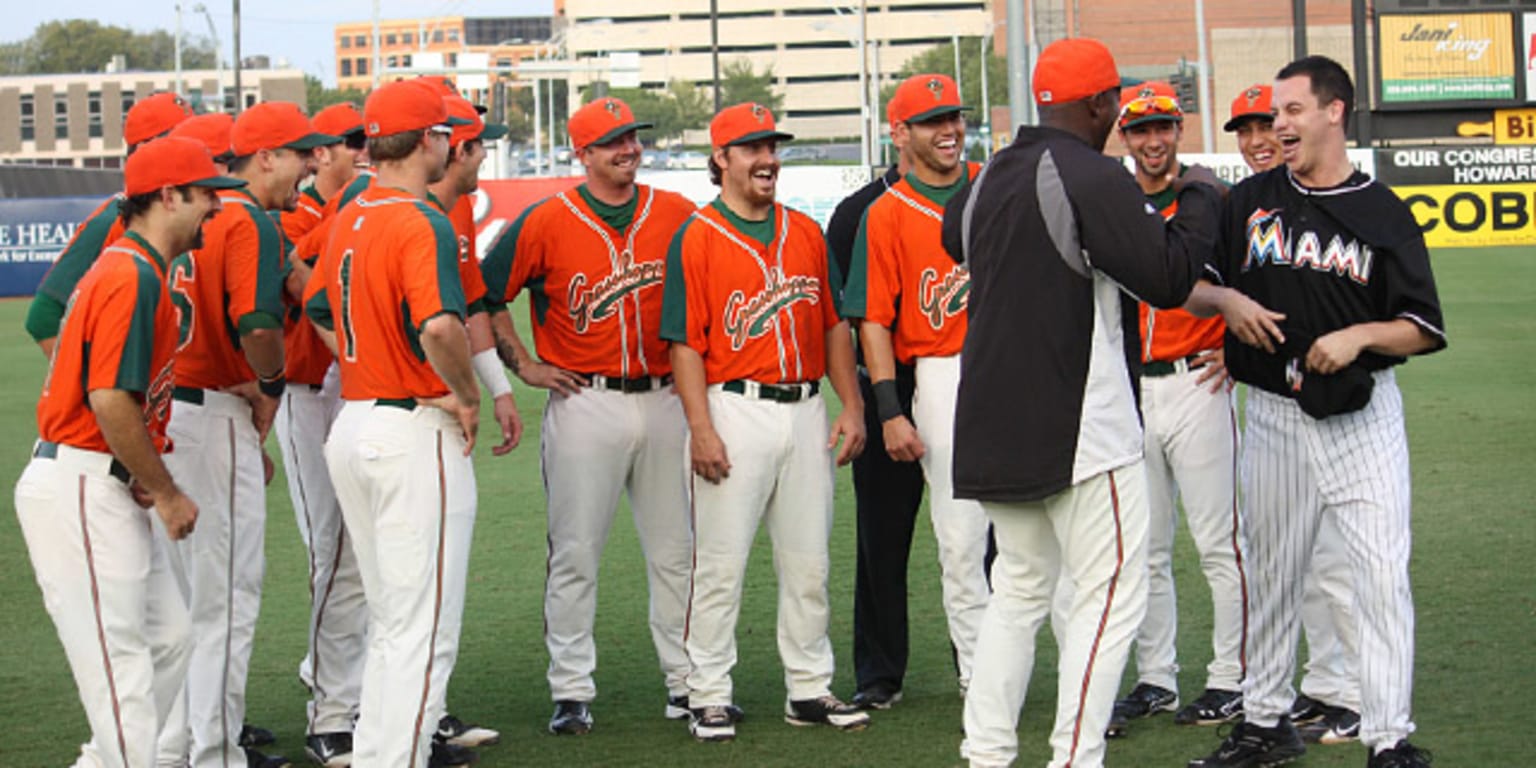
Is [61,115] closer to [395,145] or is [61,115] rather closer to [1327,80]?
[395,145]

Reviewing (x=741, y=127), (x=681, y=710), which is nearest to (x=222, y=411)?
(x=681, y=710)

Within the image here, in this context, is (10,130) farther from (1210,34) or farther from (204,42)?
(1210,34)

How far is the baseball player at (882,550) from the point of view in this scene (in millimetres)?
7059

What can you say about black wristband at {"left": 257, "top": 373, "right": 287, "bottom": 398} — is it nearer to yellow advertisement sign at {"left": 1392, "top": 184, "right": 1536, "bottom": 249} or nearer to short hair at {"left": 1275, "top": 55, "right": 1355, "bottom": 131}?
short hair at {"left": 1275, "top": 55, "right": 1355, "bottom": 131}

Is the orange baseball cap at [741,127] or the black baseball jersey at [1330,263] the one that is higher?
the orange baseball cap at [741,127]

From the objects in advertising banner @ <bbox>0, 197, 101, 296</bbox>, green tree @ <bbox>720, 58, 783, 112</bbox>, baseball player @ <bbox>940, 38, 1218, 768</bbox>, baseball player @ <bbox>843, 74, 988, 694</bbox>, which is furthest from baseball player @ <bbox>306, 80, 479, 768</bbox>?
green tree @ <bbox>720, 58, 783, 112</bbox>

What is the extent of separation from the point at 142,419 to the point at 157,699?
917 millimetres

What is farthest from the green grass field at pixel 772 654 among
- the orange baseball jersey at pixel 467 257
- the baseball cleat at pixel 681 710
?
the orange baseball jersey at pixel 467 257

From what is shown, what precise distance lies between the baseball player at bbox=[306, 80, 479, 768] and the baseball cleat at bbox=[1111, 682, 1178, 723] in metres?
2.50

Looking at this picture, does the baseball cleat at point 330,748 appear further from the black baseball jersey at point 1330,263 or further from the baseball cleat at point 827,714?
the black baseball jersey at point 1330,263

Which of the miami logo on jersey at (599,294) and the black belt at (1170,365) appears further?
the miami logo on jersey at (599,294)

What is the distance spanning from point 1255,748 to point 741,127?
9.40ft

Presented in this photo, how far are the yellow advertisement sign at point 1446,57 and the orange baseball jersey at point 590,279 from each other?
2276 cm

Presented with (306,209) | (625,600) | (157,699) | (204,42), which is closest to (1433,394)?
(625,600)
